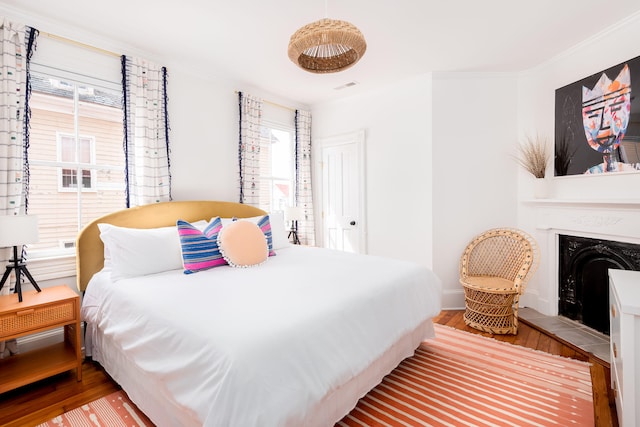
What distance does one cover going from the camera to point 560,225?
10.4 ft

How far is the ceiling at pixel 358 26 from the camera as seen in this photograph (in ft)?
7.61

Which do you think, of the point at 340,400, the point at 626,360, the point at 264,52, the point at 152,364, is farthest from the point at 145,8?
the point at 626,360

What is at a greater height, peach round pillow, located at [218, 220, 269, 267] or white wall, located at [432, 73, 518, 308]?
white wall, located at [432, 73, 518, 308]

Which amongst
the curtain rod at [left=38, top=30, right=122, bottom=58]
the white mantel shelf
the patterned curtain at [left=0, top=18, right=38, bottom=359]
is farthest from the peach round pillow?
the white mantel shelf

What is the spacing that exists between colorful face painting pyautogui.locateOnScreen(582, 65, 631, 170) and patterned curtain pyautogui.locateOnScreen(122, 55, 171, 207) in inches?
162

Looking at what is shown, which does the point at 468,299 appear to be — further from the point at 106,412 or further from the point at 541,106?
the point at 106,412

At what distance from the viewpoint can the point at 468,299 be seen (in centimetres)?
315

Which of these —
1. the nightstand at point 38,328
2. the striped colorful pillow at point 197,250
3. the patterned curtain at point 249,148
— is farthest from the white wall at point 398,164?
the nightstand at point 38,328

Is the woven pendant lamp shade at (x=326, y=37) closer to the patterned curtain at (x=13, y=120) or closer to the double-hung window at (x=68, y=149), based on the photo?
the double-hung window at (x=68, y=149)

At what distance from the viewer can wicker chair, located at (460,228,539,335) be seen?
9.51 feet

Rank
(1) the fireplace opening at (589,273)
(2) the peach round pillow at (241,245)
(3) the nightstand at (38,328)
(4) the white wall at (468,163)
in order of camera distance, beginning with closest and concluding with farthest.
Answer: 1. (3) the nightstand at (38,328)
2. (2) the peach round pillow at (241,245)
3. (1) the fireplace opening at (589,273)
4. (4) the white wall at (468,163)

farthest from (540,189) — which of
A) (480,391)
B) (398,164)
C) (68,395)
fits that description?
(68,395)

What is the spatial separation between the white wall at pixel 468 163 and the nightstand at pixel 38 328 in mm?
3444

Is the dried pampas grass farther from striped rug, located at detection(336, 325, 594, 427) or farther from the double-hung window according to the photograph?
the double-hung window
